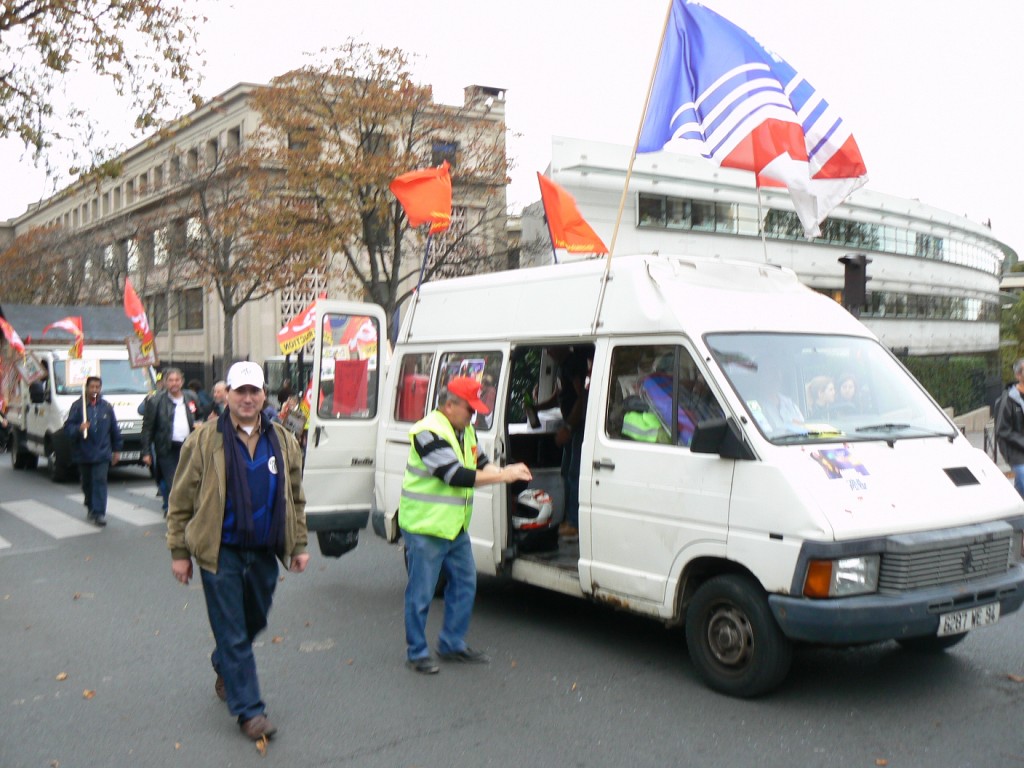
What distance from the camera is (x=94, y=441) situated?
12.0m

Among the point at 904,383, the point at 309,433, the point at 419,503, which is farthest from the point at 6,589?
the point at 904,383

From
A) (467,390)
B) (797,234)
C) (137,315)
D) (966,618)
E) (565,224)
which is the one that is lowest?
(966,618)

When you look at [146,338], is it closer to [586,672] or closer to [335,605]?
[335,605]

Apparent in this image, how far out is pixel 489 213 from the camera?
30.3m

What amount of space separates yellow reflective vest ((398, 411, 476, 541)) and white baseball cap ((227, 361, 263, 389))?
1.18m

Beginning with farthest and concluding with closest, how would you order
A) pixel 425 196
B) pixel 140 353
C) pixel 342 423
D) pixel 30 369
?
Result: pixel 30 369 → pixel 140 353 → pixel 425 196 → pixel 342 423

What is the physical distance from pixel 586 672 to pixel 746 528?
4.65ft

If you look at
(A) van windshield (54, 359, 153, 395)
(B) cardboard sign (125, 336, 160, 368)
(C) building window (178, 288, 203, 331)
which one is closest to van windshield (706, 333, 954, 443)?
(B) cardboard sign (125, 336, 160, 368)

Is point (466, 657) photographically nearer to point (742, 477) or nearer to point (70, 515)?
point (742, 477)

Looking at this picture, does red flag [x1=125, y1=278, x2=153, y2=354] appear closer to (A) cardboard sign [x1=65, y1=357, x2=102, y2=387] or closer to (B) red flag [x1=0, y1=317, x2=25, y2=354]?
(A) cardboard sign [x1=65, y1=357, x2=102, y2=387]

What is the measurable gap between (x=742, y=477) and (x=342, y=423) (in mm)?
3926

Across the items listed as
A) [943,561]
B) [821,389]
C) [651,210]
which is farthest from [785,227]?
[943,561]

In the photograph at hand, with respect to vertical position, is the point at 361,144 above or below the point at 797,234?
below

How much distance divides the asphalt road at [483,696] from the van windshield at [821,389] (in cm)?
140
